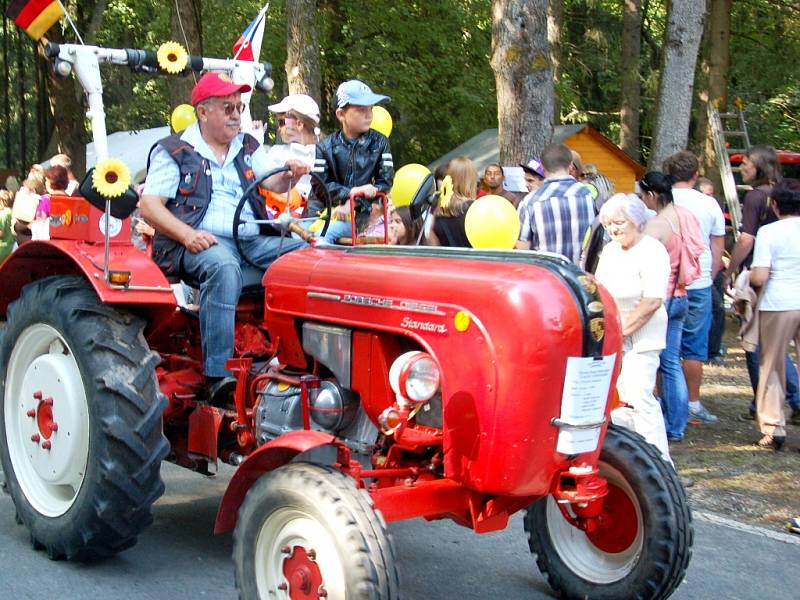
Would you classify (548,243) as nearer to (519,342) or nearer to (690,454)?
(690,454)

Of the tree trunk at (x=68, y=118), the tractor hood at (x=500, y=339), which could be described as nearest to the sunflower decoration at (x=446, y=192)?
the tractor hood at (x=500, y=339)

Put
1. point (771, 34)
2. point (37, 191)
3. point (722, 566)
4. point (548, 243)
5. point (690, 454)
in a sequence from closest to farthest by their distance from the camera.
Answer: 1. point (722, 566)
2. point (548, 243)
3. point (690, 454)
4. point (37, 191)
5. point (771, 34)

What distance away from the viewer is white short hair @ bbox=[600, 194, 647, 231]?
6.17 m

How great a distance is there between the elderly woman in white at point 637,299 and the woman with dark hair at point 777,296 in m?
1.42

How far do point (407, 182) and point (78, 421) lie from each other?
2281 millimetres

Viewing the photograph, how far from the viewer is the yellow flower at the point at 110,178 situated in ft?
14.2

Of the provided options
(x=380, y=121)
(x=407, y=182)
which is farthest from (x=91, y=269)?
(x=380, y=121)

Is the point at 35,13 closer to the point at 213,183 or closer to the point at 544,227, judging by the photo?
the point at 213,183

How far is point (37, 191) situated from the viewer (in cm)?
1195

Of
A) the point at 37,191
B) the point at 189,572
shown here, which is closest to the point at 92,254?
the point at 189,572

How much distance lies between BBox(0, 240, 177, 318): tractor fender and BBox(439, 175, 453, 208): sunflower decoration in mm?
2631

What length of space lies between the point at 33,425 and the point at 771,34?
24.2m

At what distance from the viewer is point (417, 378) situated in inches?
148

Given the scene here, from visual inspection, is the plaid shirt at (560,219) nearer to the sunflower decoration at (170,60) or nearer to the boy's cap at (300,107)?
the boy's cap at (300,107)
